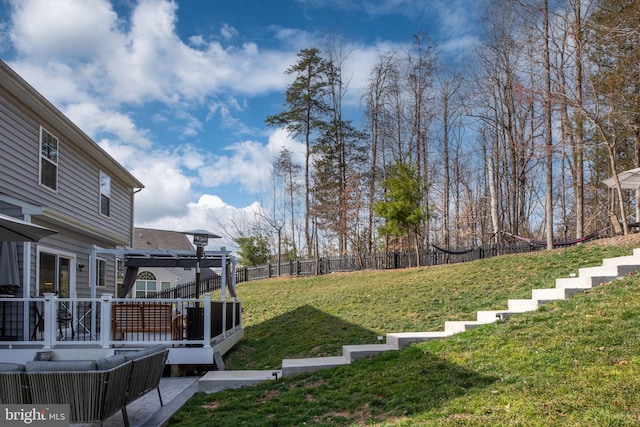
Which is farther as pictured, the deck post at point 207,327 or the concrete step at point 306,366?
the deck post at point 207,327

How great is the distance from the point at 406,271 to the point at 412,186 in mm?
3431

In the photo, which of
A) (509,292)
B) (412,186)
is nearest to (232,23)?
(412,186)

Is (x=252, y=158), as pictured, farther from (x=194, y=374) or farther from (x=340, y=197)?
(x=194, y=374)

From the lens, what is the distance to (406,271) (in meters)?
17.1

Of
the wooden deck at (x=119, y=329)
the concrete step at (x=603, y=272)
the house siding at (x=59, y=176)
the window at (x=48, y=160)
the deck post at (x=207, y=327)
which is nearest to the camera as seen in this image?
the wooden deck at (x=119, y=329)

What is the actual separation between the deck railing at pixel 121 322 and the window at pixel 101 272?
381cm

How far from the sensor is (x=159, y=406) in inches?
227

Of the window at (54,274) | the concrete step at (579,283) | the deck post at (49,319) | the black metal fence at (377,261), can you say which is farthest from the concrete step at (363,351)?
the black metal fence at (377,261)

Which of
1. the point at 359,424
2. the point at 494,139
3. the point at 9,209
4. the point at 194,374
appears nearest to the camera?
the point at 359,424

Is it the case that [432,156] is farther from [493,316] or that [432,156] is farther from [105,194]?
[493,316]

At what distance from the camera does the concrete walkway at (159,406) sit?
5.03 m

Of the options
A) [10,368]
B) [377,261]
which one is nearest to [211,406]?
[10,368]

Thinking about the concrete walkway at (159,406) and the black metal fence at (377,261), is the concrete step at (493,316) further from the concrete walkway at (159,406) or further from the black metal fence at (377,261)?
the black metal fence at (377,261)

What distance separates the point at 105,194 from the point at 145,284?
1837cm
